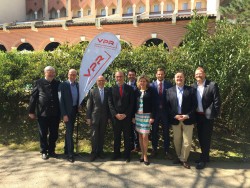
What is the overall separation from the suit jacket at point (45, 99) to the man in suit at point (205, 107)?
8.53 feet

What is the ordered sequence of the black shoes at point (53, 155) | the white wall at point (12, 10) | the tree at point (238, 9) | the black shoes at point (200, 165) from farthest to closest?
the white wall at point (12, 10)
the tree at point (238, 9)
the black shoes at point (53, 155)
the black shoes at point (200, 165)

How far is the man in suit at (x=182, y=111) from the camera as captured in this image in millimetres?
5133

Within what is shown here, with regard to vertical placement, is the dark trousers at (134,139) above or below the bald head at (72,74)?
below

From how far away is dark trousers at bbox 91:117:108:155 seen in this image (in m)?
5.57

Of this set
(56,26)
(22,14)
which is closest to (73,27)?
(56,26)

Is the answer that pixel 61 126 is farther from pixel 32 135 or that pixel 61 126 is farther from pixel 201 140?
pixel 201 140

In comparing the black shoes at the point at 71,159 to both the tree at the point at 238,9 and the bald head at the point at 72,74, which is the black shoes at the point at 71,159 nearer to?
the bald head at the point at 72,74

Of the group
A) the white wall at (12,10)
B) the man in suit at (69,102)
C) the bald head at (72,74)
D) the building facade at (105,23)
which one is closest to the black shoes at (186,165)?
the man in suit at (69,102)

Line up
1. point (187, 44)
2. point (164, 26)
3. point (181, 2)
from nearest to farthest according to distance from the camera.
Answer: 1. point (187, 44)
2. point (164, 26)
3. point (181, 2)

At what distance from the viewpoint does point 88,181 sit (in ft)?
15.5

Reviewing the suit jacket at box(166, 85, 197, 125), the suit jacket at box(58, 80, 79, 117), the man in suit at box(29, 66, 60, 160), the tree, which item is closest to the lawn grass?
the man in suit at box(29, 66, 60, 160)

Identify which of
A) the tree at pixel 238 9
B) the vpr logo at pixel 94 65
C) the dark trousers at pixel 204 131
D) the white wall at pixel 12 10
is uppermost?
the white wall at pixel 12 10

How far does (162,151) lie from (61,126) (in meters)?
2.80

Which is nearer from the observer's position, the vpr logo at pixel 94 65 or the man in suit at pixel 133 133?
the vpr logo at pixel 94 65
